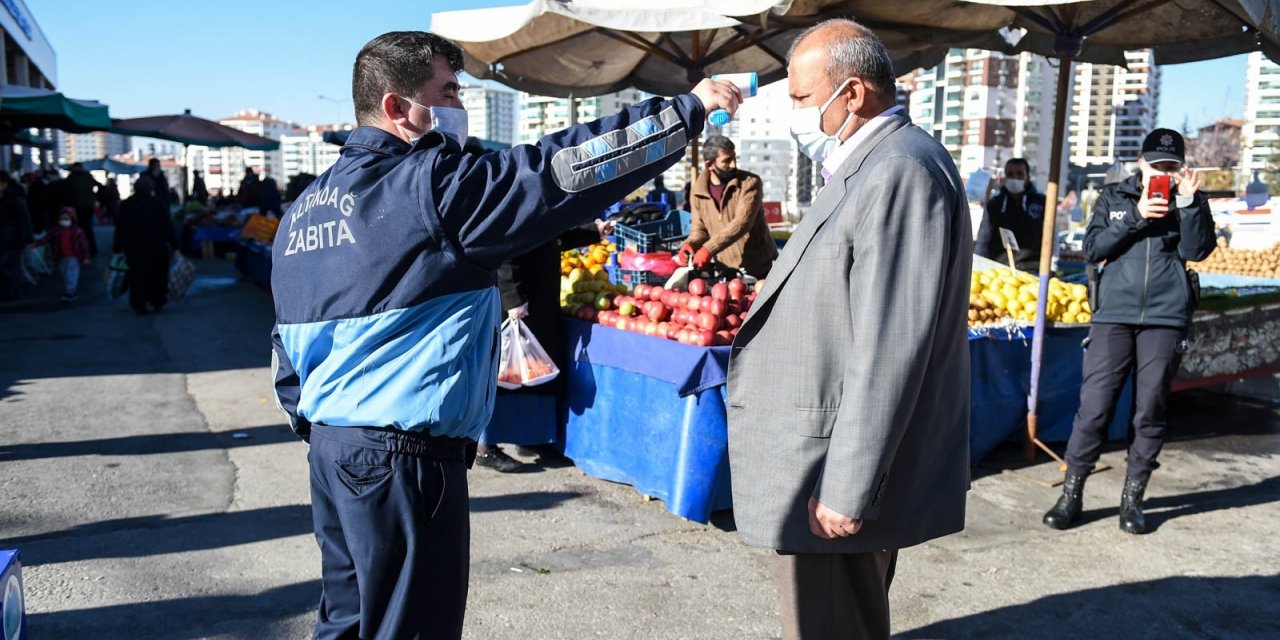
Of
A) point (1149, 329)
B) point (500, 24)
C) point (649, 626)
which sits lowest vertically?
point (649, 626)

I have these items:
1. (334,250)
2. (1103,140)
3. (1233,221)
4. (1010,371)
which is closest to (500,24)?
(1010,371)

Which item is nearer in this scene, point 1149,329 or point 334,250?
point 334,250

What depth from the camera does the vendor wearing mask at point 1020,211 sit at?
873 centimetres

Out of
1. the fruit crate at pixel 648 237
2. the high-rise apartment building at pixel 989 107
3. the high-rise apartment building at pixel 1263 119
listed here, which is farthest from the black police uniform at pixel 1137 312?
the high-rise apartment building at pixel 1263 119

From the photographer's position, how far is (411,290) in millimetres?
2041

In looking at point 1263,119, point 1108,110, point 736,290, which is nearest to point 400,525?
point 736,290

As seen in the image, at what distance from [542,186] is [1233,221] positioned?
15456 mm

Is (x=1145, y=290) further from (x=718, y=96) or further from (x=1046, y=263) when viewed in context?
(x=718, y=96)

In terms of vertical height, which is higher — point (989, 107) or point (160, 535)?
point (989, 107)

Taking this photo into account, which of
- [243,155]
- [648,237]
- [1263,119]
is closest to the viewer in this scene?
[648,237]

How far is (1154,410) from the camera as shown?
4840 mm

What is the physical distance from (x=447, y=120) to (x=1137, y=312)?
12.9 ft

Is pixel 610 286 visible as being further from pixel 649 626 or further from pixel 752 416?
pixel 752 416

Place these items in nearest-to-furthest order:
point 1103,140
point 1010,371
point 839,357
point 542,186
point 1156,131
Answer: point 542,186
point 839,357
point 1156,131
point 1010,371
point 1103,140
